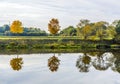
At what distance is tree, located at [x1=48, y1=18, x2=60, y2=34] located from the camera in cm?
8575

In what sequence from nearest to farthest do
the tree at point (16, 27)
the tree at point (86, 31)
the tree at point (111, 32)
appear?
1. the tree at point (111, 32)
2. the tree at point (86, 31)
3. the tree at point (16, 27)

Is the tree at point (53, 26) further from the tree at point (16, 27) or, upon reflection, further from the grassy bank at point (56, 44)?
the grassy bank at point (56, 44)

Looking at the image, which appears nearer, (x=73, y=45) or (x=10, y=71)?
(x=10, y=71)

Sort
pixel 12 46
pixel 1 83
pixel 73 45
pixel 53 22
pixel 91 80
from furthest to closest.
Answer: pixel 53 22, pixel 73 45, pixel 12 46, pixel 91 80, pixel 1 83

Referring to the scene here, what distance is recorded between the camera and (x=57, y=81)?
2316cm

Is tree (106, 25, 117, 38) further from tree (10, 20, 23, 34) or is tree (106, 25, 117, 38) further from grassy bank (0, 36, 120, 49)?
tree (10, 20, 23, 34)

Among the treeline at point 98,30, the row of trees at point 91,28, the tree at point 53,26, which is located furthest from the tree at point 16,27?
the treeline at point 98,30

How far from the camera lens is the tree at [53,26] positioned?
85750 mm

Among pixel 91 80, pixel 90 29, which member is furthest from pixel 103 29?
pixel 91 80

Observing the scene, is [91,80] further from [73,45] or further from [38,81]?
[73,45]

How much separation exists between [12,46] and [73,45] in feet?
34.3

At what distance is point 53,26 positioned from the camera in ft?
283

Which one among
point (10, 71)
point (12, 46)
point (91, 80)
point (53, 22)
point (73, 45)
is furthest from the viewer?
point (53, 22)

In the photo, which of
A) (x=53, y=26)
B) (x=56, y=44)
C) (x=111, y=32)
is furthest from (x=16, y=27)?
(x=56, y=44)
